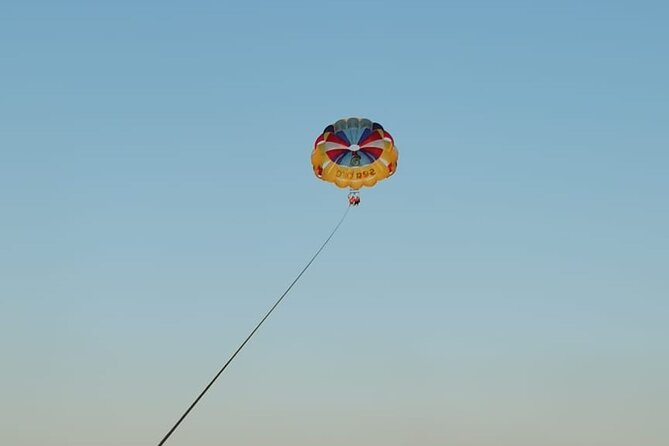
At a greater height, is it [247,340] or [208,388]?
[247,340]

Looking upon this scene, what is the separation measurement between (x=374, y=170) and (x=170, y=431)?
24.1 m

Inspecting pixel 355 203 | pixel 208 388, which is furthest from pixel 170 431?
pixel 355 203

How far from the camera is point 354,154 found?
121 ft

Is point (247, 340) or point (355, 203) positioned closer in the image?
point (247, 340)

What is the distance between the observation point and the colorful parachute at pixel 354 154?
3659 cm

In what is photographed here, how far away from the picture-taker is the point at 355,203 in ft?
119

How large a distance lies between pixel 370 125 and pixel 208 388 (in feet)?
74.2

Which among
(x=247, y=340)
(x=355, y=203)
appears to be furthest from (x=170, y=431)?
(x=355, y=203)

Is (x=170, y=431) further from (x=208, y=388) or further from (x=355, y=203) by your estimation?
(x=355, y=203)

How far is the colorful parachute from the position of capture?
36.6m

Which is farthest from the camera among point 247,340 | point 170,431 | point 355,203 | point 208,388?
point 355,203

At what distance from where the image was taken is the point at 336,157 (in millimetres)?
37094

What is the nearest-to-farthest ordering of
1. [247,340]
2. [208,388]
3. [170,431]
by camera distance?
[170,431] → [208,388] → [247,340]

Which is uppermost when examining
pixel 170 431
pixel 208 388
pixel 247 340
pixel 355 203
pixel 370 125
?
pixel 370 125
